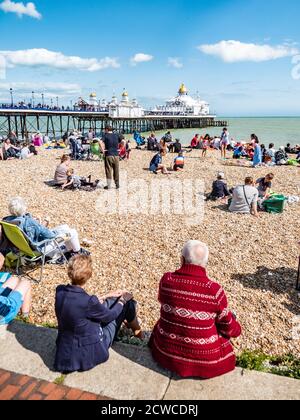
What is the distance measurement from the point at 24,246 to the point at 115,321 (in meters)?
2.06

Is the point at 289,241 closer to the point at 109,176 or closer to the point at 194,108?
the point at 109,176

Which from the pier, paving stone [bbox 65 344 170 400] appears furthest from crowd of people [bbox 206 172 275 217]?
the pier

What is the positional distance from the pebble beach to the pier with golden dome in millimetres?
29042

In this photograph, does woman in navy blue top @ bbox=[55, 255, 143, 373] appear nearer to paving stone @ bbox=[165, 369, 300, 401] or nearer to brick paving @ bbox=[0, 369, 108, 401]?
brick paving @ bbox=[0, 369, 108, 401]

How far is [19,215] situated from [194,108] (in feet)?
277

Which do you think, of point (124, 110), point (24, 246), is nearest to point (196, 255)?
point (24, 246)

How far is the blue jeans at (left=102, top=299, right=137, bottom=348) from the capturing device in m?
2.98

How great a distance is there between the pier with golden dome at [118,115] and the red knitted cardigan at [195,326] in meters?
34.4

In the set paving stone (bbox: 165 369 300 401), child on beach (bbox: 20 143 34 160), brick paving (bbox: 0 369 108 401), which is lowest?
brick paving (bbox: 0 369 108 401)

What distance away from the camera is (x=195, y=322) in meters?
2.56

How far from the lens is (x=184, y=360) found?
2.63 m

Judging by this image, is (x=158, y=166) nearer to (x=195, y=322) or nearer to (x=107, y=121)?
(x=195, y=322)

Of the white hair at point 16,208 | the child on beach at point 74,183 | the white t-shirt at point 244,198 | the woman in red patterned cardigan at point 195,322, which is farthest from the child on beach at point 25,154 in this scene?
the woman in red patterned cardigan at point 195,322
